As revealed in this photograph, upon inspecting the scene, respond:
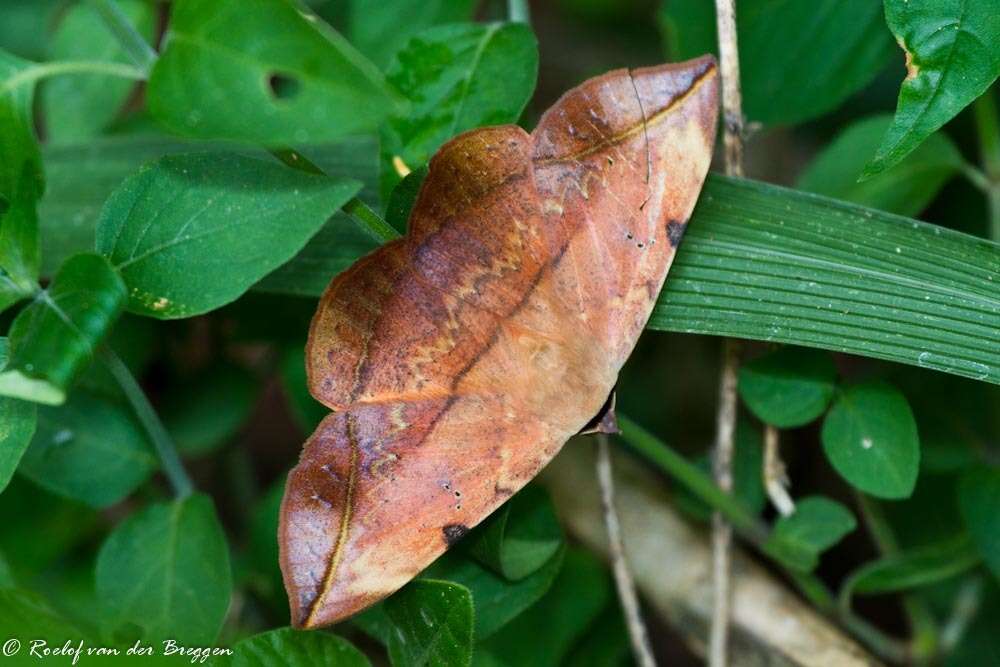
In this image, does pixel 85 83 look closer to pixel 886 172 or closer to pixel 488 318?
pixel 488 318

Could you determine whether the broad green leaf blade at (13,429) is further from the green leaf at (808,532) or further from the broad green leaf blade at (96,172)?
the green leaf at (808,532)

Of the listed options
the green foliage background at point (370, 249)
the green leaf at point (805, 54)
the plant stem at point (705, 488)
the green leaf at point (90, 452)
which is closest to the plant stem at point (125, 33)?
the green foliage background at point (370, 249)

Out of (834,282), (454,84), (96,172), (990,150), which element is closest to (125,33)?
(454,84)

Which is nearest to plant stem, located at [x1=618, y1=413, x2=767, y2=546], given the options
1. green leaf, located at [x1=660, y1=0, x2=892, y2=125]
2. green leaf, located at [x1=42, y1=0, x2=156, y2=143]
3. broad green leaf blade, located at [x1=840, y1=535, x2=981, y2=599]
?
broad green leaf blade, located at [x1=840, y1=535, x2=981, y2=599]

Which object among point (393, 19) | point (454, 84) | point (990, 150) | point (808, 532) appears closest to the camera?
point (454, 84)

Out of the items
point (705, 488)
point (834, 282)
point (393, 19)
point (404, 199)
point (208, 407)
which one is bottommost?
point (208, 407)

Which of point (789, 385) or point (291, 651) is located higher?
point (789, 385)
